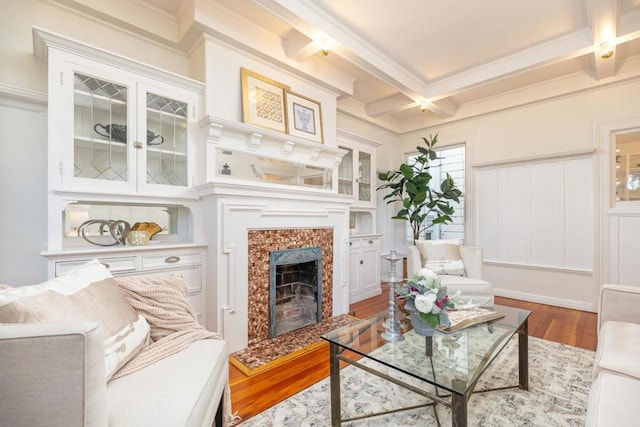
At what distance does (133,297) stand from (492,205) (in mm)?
4331

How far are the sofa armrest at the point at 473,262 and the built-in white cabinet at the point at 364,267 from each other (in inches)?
47.5

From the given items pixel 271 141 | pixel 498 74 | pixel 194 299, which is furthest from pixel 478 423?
pixel 498 74

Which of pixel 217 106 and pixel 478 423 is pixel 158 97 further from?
pixel 478 423

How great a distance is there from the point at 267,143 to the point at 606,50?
3.27 metres

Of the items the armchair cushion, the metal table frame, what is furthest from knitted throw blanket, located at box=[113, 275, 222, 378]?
the armchair cushion

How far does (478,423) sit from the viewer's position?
1.52 meters

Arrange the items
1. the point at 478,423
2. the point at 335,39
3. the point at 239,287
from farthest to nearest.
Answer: the point at 335,39
the point at 239,287
the point at 478,423

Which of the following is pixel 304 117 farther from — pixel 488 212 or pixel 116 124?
pixel 488 212

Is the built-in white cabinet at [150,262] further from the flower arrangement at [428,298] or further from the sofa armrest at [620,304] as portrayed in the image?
the sofa armrest at [620,304]

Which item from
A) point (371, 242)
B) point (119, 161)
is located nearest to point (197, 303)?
point (119, 161)

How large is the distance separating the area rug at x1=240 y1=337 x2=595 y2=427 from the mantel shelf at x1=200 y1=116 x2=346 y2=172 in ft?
6.51

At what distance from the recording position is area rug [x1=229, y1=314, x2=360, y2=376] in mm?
2109

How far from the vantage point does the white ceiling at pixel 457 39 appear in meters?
2.36

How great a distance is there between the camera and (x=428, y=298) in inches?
56.2
